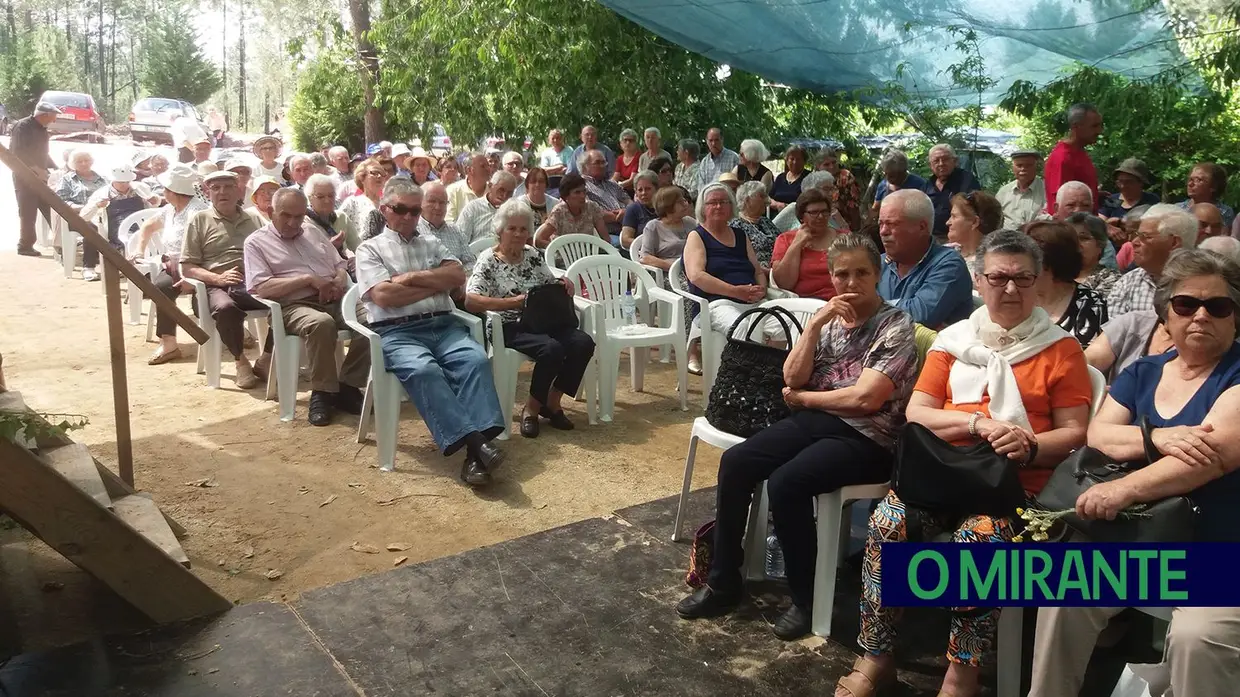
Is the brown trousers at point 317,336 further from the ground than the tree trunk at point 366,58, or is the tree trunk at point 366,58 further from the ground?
the tree trunk at point 366,58

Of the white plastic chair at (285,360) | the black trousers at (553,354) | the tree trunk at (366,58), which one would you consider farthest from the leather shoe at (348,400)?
the tree trunk at (366,58)

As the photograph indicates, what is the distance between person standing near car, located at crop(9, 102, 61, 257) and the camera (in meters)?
10.2

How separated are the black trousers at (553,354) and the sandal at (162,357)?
8.43 feet

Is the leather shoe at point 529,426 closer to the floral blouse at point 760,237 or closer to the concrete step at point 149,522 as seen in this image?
the floral blouse at point 760,237

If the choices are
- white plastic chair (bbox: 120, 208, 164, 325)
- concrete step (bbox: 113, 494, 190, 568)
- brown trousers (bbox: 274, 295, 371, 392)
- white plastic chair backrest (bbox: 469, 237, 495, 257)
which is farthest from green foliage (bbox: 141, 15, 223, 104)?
concrete step (bbox: 113, 494, 190, 568)

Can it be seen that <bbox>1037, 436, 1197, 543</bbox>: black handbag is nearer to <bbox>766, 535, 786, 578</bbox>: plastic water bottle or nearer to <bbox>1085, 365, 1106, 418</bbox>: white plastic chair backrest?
<bbox>1085, 365, 1106, 418</bbox>: white plastic chair backrest

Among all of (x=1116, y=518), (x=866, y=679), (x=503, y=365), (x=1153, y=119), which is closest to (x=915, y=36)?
(x=1153, y=119)

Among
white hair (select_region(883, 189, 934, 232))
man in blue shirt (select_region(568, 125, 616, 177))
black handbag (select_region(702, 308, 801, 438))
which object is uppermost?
man in blue shirt (select_region(568, 125, 616, 177))

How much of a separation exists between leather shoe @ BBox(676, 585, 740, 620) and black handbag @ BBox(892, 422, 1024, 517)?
0.68 metres

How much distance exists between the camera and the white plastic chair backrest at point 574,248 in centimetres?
602

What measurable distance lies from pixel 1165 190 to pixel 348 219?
6.04 m

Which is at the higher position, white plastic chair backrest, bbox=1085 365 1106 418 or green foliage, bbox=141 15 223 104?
green foliage, bbox=141 15 223 104

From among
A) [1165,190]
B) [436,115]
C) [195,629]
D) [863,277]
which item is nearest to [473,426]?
[195,629]

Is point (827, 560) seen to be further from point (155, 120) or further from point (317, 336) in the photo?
point (155, 120)
